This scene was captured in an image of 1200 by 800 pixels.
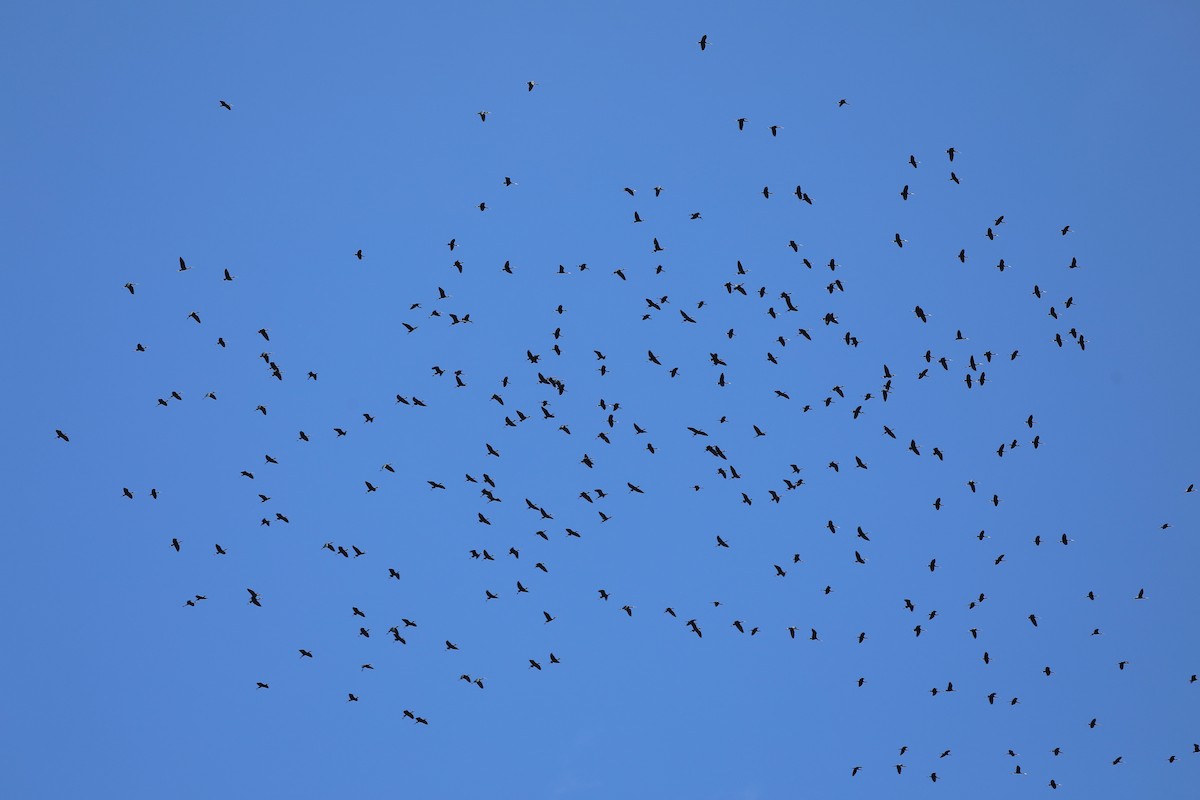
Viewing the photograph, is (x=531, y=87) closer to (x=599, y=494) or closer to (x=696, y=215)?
(x=696, y=215)

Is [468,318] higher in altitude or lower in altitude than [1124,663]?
higher

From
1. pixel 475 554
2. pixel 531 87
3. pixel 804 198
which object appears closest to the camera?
pixel 804 198

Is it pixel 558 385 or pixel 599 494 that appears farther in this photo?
pixel 599 494

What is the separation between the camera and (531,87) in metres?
54.5

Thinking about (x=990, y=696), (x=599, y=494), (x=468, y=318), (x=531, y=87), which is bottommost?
(x=990, y=696)

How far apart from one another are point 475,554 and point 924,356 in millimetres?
18752

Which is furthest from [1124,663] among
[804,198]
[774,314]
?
[804,198]

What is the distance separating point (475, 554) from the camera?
5816cm

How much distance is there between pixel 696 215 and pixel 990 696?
922 inches

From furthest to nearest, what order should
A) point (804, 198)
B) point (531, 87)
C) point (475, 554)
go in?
point (475, 554) < point (531, 87) < point (804, 198)

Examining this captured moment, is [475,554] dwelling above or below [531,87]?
below

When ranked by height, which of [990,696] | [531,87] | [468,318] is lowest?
[990,696]

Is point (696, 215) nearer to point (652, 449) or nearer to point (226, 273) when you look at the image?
point (652, 449)

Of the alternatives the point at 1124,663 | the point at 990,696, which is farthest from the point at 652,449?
the point at 1124,663
